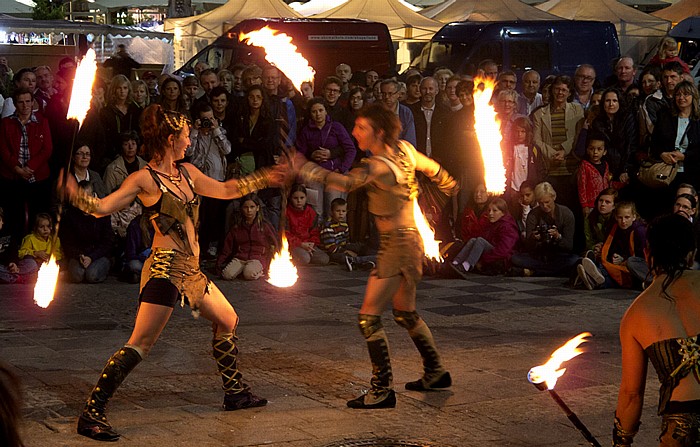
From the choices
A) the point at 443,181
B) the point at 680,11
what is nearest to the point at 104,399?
the point at 443,181

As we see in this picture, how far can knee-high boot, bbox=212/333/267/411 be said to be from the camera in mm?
6391

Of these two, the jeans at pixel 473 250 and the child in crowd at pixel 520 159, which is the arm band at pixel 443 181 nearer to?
the jeans at pixel 473 250

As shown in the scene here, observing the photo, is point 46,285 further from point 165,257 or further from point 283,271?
point 283,271

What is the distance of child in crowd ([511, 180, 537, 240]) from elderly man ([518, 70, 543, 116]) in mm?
1204

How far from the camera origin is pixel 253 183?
21.5 feet

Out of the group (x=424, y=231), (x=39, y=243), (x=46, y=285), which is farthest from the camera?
(x=39, y=243)

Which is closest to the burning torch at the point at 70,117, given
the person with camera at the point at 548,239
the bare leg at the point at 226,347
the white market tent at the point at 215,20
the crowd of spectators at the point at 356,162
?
the bare leg at the point at 226,347

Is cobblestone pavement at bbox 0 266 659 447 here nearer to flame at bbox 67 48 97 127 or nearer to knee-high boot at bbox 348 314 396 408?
knee-high boot at bbox 348 314 396 408

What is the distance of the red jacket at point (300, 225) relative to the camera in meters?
12.3

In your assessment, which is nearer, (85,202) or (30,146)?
(85,202)

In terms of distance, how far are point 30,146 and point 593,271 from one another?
18.7 ft

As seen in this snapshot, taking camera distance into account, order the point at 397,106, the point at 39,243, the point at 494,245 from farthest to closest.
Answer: the point at 397,106 < the point at 494,245 < the point at 39,243

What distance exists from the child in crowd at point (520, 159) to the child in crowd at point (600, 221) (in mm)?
777

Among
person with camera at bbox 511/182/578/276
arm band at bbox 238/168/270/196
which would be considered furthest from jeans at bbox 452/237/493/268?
arm band at bbox 238/168/270/196
